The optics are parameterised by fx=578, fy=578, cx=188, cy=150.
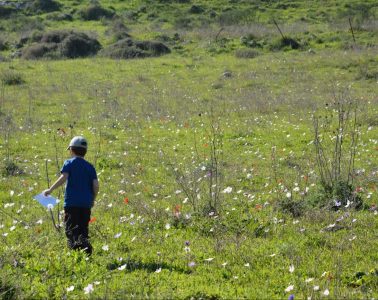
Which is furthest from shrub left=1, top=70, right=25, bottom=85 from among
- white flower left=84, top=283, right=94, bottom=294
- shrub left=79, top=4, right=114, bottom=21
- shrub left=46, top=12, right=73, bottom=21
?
shrub left=79, top=4, right=114, bottom=21

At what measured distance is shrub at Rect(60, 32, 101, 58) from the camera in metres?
35.9

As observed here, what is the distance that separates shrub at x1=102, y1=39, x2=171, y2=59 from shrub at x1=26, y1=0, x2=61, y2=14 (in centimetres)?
2283

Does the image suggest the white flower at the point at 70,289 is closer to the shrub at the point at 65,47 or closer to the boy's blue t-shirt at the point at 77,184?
the boy's blue t-shirt at the point at 77,184

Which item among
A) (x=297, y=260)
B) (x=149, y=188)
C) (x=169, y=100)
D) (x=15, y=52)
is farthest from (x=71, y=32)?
(x=297, y=260)

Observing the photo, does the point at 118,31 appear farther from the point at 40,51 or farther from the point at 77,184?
the point at 77,184

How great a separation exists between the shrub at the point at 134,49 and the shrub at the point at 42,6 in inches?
899

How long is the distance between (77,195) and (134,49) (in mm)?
29107

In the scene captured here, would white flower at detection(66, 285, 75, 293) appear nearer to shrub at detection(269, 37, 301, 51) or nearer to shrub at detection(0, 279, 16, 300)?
shrub at detection(0, 279, 16, 300)

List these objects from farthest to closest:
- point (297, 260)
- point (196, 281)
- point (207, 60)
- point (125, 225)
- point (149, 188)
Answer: point (207, 60) < point (149, 188) < point (125, 225) < point (297, 260) < point (196, 281)

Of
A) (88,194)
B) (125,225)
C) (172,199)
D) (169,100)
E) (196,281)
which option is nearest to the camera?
(196,281)

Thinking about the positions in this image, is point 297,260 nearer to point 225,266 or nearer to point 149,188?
point 225,266

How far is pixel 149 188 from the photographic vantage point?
10656mm

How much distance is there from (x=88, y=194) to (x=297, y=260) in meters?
2.52

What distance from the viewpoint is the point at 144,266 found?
6.26 meters
